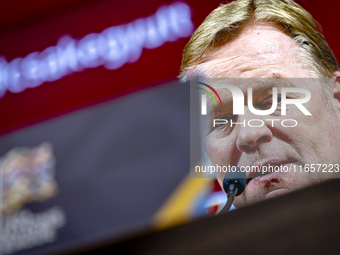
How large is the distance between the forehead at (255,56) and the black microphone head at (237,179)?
28cm

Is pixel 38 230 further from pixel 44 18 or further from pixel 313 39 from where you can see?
pixel 313 39

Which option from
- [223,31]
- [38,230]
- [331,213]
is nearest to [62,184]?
[38,230]

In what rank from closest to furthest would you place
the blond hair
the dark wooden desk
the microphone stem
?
the dark wooden desk → the microphone stem → the blond hair

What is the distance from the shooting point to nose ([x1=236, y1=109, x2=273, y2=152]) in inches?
38.1

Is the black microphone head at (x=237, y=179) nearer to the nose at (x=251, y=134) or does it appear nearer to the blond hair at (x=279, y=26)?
the nose at (x=251, y=134)

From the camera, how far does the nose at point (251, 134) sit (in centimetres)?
97

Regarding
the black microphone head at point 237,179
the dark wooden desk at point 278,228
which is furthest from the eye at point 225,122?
the dark wooden desk at point 278,228

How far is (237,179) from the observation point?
943mm

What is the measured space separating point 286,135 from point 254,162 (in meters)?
0.11

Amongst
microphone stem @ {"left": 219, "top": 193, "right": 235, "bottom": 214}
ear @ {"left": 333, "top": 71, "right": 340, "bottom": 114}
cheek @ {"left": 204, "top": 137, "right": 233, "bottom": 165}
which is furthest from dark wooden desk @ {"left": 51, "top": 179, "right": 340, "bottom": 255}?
ear @ {"left": 333, "top": 71, "right": 340, "bottom": 114}

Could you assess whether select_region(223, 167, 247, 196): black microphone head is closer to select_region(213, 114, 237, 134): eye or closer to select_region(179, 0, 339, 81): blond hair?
select_region(213, 114, 237, 134): eye

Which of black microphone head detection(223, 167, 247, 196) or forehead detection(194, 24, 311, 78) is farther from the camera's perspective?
forehead detection(194, 24, 311, 78)

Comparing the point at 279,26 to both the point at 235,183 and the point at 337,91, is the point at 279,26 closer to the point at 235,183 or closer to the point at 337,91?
the point at 337,91

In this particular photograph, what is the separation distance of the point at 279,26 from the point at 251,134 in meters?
0.33
